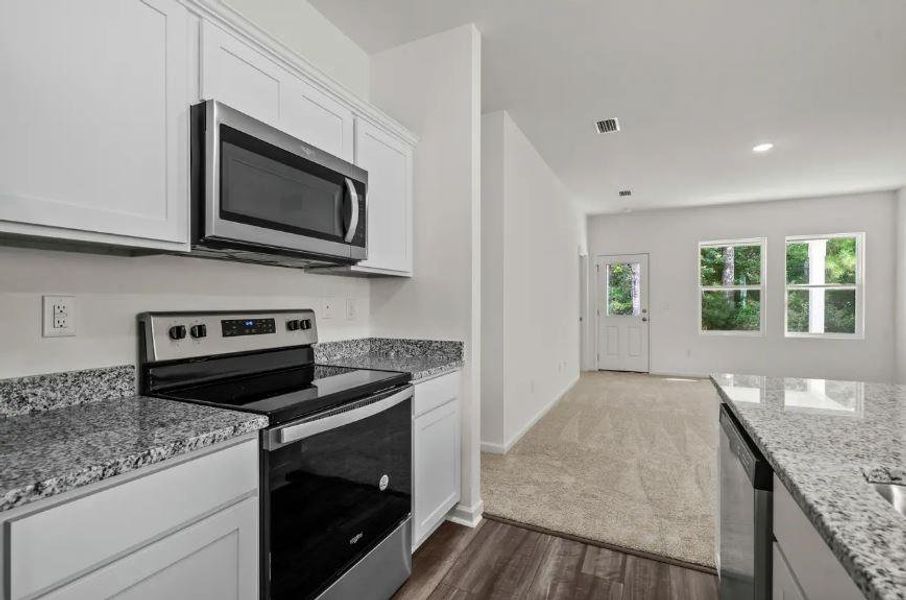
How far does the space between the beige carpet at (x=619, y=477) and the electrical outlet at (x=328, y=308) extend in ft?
4.64

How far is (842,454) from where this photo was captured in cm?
94

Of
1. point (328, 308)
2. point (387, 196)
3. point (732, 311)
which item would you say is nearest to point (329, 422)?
point (328, 308)

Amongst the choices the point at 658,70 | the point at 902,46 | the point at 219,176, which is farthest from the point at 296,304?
the point at 902,46

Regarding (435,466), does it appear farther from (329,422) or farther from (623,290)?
(623,290)

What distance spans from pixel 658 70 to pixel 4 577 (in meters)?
3.67

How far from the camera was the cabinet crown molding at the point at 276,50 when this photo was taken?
→ 1.41 metres

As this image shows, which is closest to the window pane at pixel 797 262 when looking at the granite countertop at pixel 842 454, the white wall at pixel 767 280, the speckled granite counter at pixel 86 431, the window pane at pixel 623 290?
the white wall at pixel 767 280

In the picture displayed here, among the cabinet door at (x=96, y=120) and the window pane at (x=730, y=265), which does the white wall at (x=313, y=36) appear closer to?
the cabinet door at (x=96, y=120)

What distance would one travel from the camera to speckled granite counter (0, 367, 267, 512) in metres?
0.81

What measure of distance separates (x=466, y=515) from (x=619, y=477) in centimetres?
121

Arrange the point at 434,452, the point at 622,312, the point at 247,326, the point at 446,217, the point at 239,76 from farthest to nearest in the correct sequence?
1. the point at 622,312
2. the point at 446,217
3. the point at 434,452
4. the point at 247,326
5. the point at 239,76

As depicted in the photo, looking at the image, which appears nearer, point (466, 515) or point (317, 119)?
point (317, 119)

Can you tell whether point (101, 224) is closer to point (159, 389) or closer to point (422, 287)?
point (159, 389)

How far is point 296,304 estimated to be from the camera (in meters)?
2.16
